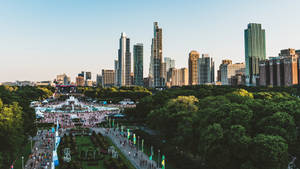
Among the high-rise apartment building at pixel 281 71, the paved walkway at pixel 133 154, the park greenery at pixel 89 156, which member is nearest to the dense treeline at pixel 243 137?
the paved walkway at pixel 133 154

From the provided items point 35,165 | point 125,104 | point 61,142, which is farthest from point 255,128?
Result: point 125,104

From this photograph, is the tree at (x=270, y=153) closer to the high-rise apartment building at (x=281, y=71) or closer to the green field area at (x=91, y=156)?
the green field area at (x=91, y=156)

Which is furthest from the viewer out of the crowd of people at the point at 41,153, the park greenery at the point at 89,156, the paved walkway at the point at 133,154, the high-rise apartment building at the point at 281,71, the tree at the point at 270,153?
the high-rise apartment building at the point at 281,71

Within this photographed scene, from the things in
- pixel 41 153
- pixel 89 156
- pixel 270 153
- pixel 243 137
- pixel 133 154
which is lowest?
pixel 133 154

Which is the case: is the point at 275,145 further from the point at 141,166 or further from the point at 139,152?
the point at 139,152

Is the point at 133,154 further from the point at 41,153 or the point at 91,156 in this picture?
the point at 41,153

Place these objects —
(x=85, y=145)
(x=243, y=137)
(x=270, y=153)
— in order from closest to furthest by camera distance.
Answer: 1. (x=270, y=153)
2. (x=243, y=137)
3. (x=85, y=145)

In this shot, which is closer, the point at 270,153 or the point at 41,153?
the point at 270,153

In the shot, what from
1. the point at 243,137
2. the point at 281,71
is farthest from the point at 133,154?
the point at 281,71

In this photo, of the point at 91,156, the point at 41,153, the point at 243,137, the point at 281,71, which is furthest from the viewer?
the point at 281,71

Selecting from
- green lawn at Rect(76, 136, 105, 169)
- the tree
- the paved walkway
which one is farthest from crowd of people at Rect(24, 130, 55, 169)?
the tree

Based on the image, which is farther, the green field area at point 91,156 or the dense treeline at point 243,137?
the green field area at point 91,156

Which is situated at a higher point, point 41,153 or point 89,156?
point 89,156
